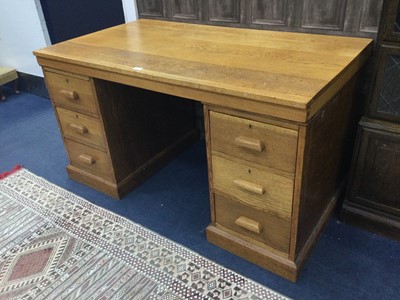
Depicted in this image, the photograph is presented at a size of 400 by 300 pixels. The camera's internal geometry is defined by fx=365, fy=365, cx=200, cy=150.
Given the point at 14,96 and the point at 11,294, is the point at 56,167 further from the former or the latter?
the point at 14,96

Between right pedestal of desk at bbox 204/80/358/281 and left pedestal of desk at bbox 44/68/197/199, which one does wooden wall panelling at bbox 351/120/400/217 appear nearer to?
right pedestal of desk at bbox 204/80/358/281

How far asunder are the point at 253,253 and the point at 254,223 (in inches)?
5.4

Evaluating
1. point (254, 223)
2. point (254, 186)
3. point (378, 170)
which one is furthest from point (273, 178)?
point (378, 170)

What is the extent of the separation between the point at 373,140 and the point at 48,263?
4.38 feet

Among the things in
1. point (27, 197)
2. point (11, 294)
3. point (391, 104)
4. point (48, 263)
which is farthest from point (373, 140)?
point (27, 197)

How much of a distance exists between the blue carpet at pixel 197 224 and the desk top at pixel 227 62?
0.64 metres

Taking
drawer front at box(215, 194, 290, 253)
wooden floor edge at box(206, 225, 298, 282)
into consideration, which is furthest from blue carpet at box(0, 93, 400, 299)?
drawer front at box(215, 194, 290, 253)

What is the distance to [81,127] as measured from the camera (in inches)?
67.2

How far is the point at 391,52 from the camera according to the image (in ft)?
3.91

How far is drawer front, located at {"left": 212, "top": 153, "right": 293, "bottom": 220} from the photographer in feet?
3.85

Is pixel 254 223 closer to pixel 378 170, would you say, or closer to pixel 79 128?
pixel 378 170

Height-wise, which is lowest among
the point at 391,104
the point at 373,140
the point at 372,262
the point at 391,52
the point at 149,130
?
the point at 372,262

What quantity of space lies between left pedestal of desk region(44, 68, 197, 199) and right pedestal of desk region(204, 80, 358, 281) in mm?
579

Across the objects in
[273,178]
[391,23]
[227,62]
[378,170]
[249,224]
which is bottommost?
[249,224]
